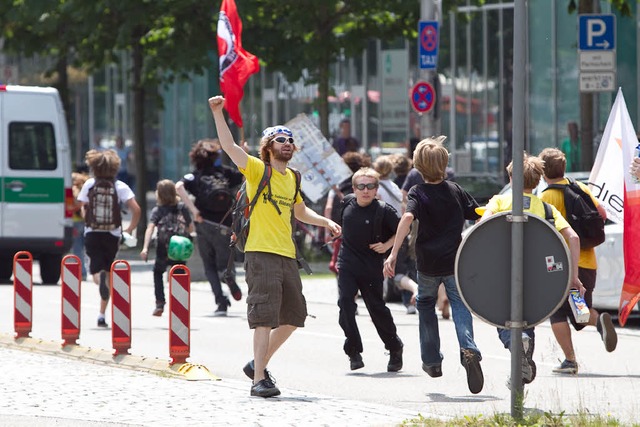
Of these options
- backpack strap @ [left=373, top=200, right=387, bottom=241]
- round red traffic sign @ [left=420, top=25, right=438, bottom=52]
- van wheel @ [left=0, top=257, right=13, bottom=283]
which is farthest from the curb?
round red traffic sign @ [left=420, top=25, right=438, bottom=52]

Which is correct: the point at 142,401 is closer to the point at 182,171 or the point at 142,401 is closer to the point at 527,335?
the point at 527,335

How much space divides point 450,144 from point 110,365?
22.7 m

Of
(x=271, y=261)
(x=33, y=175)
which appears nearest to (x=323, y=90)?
(x=33, y=175)

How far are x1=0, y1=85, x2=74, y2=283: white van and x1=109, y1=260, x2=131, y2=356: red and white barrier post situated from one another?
915 cm

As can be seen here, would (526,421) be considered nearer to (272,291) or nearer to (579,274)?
(272,291)

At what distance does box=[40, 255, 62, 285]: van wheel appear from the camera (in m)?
21.8

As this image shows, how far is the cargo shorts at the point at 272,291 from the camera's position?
10.1m

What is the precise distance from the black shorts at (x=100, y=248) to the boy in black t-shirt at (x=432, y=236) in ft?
17.6

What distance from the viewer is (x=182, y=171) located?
48969 mm

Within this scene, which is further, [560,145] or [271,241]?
[560,145]

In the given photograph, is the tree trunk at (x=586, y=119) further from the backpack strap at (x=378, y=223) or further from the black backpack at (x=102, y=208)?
the backpack strap at (x=378, y=223)

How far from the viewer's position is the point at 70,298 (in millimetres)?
12828

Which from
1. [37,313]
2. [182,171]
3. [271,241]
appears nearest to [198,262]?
[37,313]

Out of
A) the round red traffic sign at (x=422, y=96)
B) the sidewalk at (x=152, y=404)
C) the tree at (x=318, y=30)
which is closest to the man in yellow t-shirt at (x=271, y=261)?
the sidewalk at (x=152, y=404)
